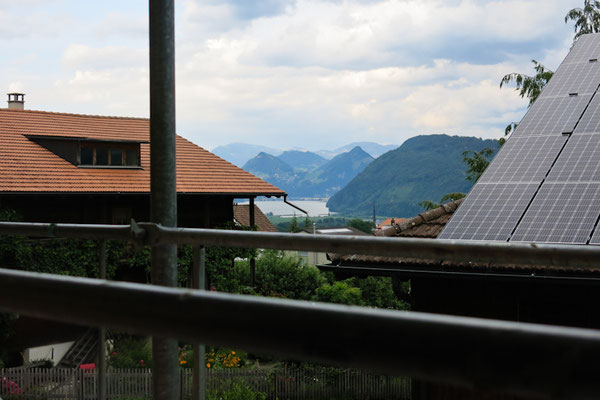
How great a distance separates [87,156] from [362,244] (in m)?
25.9

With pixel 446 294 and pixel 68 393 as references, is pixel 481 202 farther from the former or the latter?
pixel 68 393

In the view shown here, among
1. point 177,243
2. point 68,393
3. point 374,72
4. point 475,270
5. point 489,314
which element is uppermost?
point 374,72

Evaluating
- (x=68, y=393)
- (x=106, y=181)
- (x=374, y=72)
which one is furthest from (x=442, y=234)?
(x=374, y=72)

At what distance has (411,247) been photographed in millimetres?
2199

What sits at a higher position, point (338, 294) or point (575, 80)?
point (575, 80)

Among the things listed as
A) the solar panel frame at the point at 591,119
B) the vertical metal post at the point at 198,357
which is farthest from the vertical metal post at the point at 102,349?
the solar panel frame at the point at 591,119

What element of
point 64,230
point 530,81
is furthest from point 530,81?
point 64,230

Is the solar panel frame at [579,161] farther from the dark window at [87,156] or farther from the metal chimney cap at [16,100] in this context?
the metal chimney cap at [16,100]

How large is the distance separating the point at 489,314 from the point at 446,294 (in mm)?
499

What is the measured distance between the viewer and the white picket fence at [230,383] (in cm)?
995

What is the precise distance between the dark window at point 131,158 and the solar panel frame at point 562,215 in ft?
74.4

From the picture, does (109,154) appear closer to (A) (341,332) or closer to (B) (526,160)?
(B) (526,160)

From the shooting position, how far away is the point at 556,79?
9.58 meters

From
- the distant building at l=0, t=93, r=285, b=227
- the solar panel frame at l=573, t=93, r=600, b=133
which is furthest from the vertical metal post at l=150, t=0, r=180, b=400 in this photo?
the distant building at l=0, t=93, r=285, b=227
